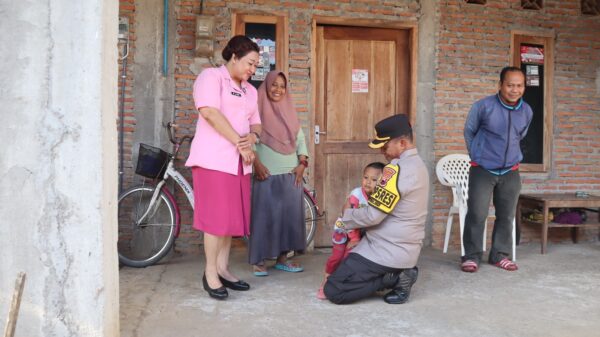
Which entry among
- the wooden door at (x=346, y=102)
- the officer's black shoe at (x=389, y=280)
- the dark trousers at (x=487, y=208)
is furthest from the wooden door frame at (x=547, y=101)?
the officer's black shoe at (x=389, y=280)

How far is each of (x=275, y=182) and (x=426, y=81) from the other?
235cm

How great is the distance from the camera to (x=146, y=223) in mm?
5324

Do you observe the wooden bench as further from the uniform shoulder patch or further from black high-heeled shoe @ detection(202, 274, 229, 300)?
black high-heeled shoe @ detection(202, 274, 229, 300)

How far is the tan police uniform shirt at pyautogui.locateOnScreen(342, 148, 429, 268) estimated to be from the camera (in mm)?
3873

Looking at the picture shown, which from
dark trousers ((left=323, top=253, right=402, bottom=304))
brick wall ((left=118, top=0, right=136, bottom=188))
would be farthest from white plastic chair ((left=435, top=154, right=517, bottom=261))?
brick wall ((left=118, top=0, right=136, bottom=188))

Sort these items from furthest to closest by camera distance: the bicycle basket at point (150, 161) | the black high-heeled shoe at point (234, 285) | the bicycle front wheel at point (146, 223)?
the bicycle front wheel at point (146, 223)
the bicycle basket at point (150, 161)
the black high-heeled shoe at point (234, 285)

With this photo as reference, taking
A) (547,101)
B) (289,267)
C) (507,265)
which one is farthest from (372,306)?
(547,101)

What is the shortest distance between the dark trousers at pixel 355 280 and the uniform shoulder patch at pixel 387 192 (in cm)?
40

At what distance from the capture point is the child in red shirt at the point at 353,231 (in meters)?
4.12

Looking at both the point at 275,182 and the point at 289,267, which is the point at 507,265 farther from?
the point at 275,182

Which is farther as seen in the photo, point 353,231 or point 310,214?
point 310,214

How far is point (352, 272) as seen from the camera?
3947 millimetres

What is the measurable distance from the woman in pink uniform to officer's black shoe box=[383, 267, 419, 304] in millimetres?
1145

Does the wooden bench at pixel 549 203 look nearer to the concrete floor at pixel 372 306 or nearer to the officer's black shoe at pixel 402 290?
the concrete floor at pixel 372 306
